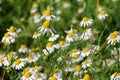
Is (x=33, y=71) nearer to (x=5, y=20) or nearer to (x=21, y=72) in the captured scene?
(x=21, y=72)

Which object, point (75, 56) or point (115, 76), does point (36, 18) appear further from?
point (115, 76)

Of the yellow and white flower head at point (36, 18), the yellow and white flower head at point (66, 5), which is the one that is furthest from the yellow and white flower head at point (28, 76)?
the yellow and white flower head at point (66, 5)

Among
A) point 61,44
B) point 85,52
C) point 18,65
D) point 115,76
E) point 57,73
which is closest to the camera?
point 115,76

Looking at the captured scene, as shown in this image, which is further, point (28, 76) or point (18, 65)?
point (18, 65)

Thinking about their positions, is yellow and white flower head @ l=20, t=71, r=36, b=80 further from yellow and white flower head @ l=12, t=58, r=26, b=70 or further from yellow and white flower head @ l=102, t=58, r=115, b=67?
yellow and white flower head @ l=102, t=58, r=115, b=67

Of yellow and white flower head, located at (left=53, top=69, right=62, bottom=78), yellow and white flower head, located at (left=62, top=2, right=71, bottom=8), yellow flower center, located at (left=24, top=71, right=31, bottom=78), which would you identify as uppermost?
yellow and white flower head, located at (left=62, top=2, right=71, bottom=8)

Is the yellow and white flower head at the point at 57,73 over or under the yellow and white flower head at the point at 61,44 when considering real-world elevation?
under

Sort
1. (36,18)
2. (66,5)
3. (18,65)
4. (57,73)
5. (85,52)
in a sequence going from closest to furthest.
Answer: (57,73) → (18,65) → (85,52) → (36,18) → (66,5)

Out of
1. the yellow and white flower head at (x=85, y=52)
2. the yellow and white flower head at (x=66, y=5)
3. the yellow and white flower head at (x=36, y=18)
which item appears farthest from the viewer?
the yellow and white flower head at (x=66, y=5)

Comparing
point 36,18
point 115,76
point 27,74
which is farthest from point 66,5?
point 115,76

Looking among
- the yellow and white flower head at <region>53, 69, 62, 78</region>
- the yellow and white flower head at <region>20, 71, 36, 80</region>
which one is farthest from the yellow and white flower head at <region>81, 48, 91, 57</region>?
the yellow and white flower head at <region>20, 71, 36, 80</region>

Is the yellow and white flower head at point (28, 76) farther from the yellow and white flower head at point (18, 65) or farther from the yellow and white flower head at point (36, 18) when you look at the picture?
the yellow and white flower head at point (36, 18)
